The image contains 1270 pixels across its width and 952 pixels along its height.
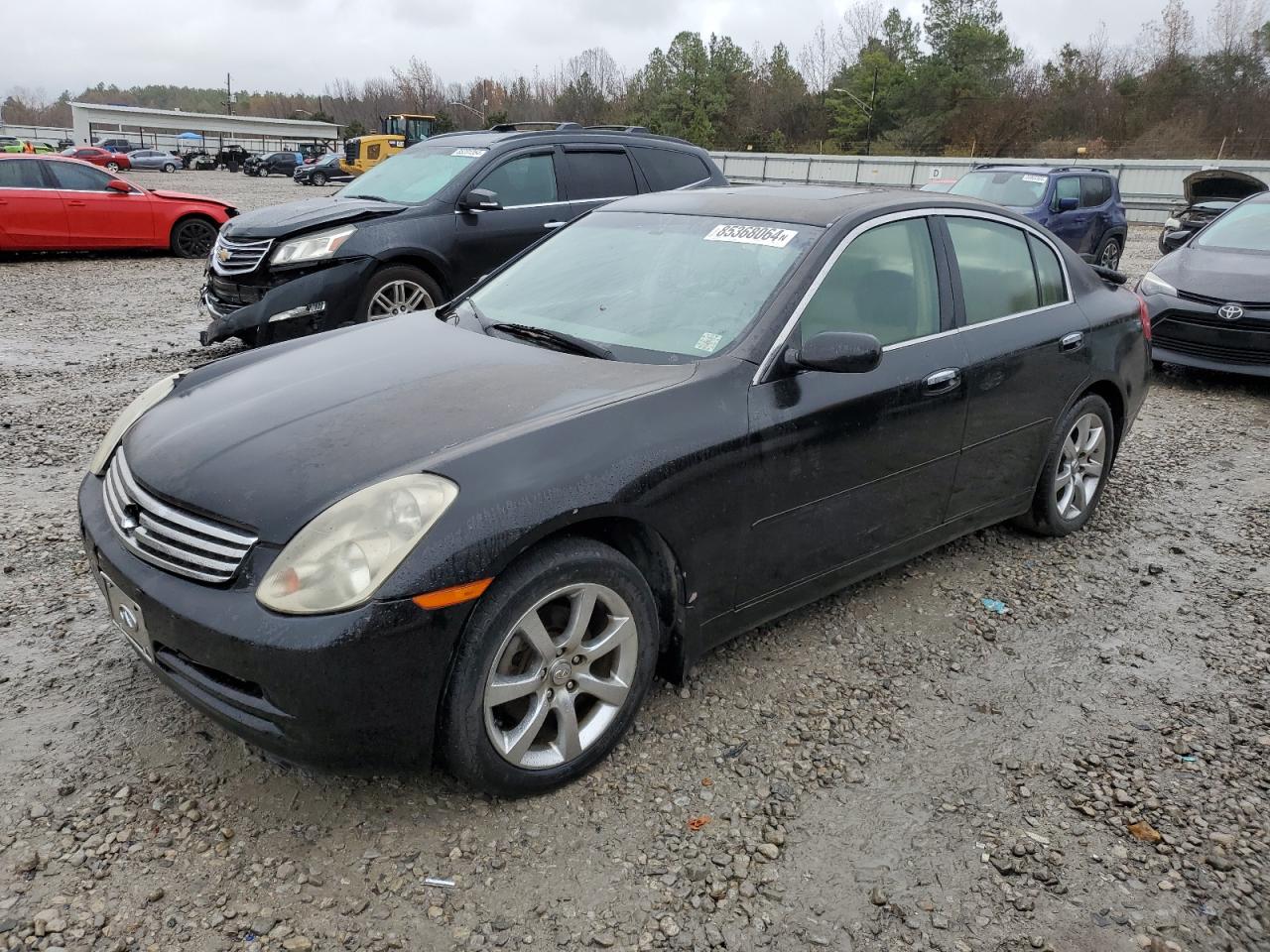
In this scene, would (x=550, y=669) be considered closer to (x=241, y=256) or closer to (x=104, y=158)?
(x=241, y=256)

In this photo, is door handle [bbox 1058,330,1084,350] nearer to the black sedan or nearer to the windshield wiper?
the windshield wiper

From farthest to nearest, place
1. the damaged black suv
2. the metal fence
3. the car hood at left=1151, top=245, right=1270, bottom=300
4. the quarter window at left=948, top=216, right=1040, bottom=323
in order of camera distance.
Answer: the metal fence < the car hood at left=1151, top=245, right=1270, bottom=300 < the damaged black suv < the quarter window at left=948, top=216, right=1040, bottom=323

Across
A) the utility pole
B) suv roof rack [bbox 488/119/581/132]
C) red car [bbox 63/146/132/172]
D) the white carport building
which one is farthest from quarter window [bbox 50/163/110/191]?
the white carport building

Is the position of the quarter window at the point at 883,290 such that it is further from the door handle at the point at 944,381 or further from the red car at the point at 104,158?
the red car at the point at 104,158

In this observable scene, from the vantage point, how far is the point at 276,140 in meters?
79.8

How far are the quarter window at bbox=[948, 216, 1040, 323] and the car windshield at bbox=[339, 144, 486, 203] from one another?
16.0 ft

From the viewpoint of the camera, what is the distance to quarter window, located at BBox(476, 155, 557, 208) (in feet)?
25.7

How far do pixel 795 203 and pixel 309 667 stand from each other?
8.28 ft

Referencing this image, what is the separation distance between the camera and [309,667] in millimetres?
2217

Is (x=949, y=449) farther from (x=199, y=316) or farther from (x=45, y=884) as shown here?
(x=199, y=316)

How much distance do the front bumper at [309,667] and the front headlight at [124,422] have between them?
815 mm

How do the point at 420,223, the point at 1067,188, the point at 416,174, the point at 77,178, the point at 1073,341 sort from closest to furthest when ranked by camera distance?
the point at 1073,341, the point at 420,223, the point at 416,174, the point at 77,178, the point at 1067,188

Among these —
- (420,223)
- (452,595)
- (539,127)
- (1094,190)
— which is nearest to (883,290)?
(452,595)

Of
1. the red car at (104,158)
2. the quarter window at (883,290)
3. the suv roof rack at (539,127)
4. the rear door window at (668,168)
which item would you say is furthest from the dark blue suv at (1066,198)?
the red car at (104,158)
